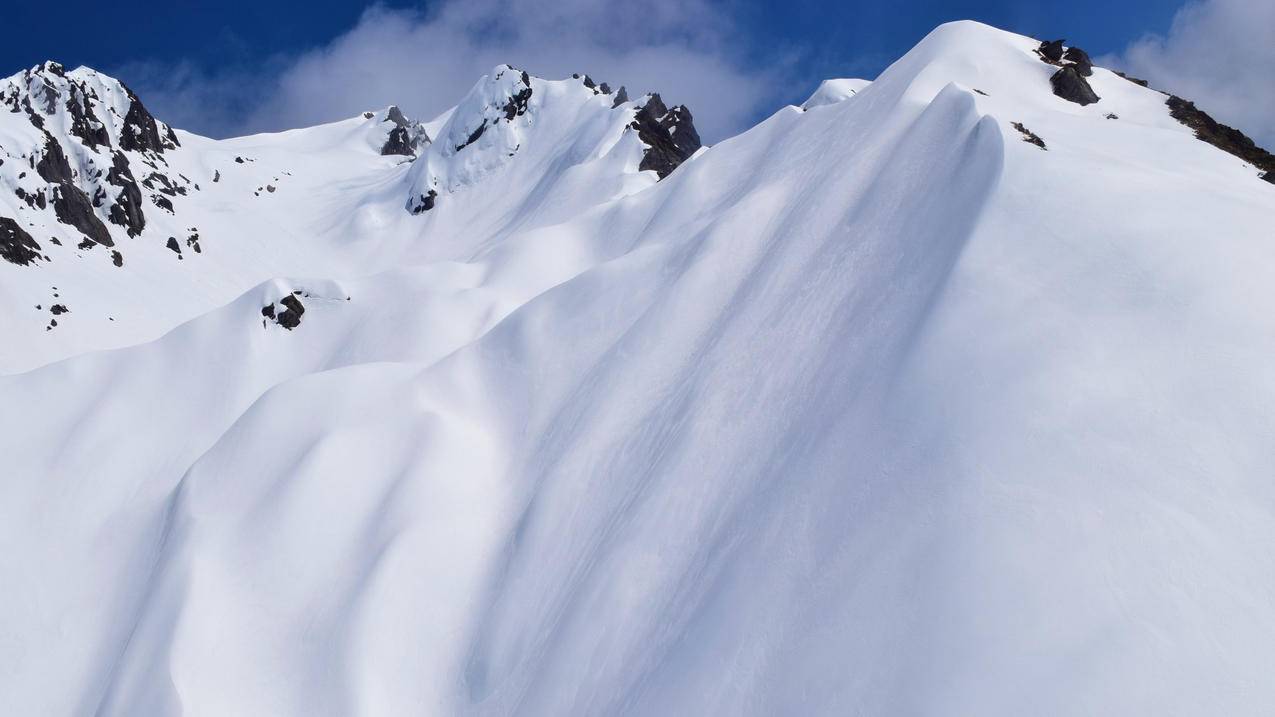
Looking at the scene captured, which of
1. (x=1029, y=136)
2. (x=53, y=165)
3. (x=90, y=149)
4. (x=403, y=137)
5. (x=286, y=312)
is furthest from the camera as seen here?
(x=403, y=137)

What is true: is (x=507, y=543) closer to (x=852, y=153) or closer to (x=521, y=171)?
(x=852, y=153)

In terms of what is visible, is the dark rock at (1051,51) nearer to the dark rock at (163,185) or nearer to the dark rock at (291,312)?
the dark rock at (291,312)

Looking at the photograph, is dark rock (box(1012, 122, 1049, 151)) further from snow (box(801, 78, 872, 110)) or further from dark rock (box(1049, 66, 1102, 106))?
snow (box(801, 78, 872, 110))

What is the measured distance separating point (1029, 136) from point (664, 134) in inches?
2232

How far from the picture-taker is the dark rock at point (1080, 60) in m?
25.2

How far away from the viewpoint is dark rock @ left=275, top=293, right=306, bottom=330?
96.6 ft

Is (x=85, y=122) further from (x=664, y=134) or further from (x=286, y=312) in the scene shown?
(x=286, y=312)

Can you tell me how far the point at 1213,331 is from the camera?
29.6ft

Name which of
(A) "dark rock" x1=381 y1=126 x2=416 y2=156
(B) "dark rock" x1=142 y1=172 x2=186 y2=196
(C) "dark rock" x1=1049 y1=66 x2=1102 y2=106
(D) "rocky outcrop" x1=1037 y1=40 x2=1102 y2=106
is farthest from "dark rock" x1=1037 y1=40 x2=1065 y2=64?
(A) "dark rock" x1=381 y1=126 x2=416 y2=156

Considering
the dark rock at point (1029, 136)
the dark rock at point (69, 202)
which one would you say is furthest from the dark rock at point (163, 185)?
the dark rock at point (1029, 136)

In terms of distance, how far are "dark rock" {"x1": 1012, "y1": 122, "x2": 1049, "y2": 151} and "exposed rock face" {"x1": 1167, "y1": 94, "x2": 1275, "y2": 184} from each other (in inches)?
218

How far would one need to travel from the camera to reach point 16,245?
4825cm

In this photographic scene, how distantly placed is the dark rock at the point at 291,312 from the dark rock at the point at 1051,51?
31447 mm

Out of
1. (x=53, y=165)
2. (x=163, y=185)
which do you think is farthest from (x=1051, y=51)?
(x=163, y=185)
